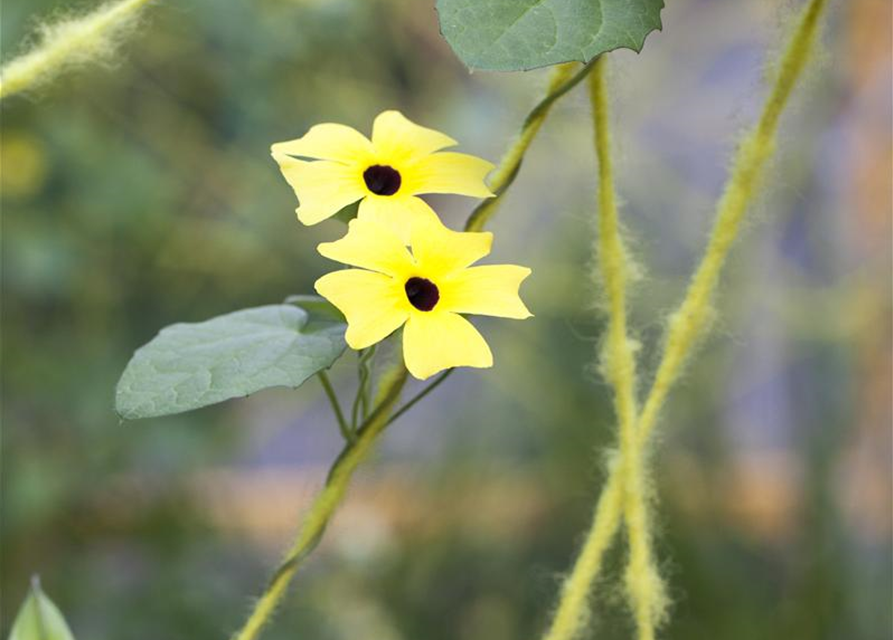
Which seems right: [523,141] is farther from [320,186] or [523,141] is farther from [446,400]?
[446,400]

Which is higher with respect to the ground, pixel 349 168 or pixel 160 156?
pixel 160 156

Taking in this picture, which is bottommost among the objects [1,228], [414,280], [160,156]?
[414,280]

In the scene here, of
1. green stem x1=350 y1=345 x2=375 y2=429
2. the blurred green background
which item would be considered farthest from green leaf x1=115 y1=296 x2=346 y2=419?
the blurred green background

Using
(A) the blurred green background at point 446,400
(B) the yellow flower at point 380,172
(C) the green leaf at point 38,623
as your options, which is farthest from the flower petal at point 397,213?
(A) the blurred green background at point 446,400

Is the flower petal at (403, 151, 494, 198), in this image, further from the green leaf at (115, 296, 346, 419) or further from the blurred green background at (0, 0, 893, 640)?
the blurred green background at (0, 0, 893, 640)

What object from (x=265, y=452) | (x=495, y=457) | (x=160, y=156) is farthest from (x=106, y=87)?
(x=265, y=452)

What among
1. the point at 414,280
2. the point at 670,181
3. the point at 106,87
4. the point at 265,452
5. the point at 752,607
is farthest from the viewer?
the point at 265,452

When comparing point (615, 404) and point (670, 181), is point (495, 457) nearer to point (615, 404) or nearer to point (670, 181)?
point (670, 181)

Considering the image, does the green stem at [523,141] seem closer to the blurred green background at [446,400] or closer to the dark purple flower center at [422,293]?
the dark purple flower center at [422,293]
